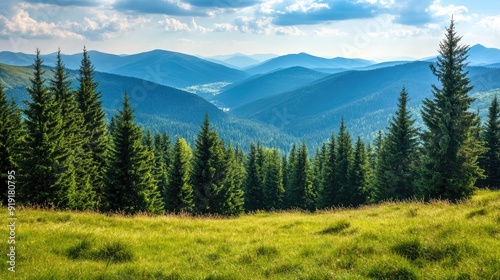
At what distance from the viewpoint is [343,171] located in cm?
5581

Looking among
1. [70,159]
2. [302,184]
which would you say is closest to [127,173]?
[70,159]

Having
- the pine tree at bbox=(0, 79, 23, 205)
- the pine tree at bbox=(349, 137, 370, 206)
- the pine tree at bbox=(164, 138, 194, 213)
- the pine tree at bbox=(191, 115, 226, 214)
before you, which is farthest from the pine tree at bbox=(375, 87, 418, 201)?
the pine tree at bbox=(0, 79, 23, 205)

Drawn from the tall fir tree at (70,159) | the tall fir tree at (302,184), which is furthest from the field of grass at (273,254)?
the tall fir tree at (302,184)

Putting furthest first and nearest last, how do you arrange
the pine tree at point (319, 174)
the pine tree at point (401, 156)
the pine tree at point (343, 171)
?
the pine tree at point (319, 174)
the pine tree at point (343, 171)
the pine tree at point (401, 156)

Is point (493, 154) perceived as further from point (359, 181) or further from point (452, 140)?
point (452, 140)

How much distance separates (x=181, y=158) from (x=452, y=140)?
103 feet

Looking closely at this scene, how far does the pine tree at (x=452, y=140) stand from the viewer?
30.2 meters

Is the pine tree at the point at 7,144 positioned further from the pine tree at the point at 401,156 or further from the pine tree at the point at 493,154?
the pine tree at the point at 493,154

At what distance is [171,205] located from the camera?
150 feet

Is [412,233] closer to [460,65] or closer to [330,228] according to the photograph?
[330,228]

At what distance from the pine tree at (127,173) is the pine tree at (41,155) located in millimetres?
7308

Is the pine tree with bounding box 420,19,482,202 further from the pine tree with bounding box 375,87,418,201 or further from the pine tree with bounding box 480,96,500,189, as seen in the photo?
the pine tree with bounding box 480,96,500,189

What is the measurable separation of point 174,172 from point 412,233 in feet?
131

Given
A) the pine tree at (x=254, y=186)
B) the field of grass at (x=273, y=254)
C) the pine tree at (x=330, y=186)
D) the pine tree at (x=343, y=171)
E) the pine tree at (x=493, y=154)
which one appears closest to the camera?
the field of grass at (x=273, y=254)
